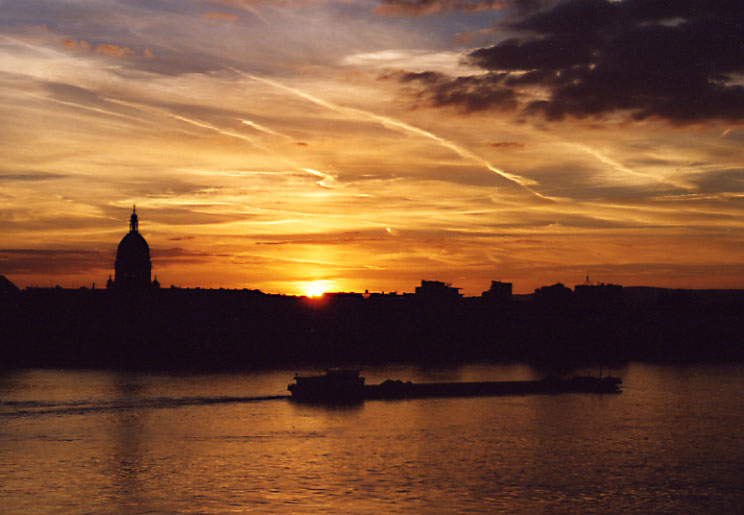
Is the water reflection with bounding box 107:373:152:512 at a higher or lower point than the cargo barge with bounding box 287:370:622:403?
lower

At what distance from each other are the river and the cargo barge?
10.6ft

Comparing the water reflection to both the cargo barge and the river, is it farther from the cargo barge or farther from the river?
the cargo barge

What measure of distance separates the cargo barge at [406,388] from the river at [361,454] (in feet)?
10.6

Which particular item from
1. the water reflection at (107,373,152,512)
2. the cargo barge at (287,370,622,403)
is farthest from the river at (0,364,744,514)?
the cargo barge at (287,370,622,403)

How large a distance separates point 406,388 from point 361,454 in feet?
147

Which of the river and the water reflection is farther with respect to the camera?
the water reflection

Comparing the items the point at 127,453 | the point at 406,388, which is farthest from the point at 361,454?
the point at 406,388

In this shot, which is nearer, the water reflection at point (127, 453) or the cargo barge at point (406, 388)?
the water reflection at point (127, 453)

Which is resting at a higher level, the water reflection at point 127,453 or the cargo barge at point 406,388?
the cargo barge at point 406,388

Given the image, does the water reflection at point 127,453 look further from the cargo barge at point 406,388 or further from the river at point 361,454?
the cargo barge at point 406,388

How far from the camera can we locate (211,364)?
16888cm

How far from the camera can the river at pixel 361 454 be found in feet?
170

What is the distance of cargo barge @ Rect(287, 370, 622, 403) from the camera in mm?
104625

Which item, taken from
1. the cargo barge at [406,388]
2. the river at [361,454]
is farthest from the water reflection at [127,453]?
the cargo barge at [406,388]
